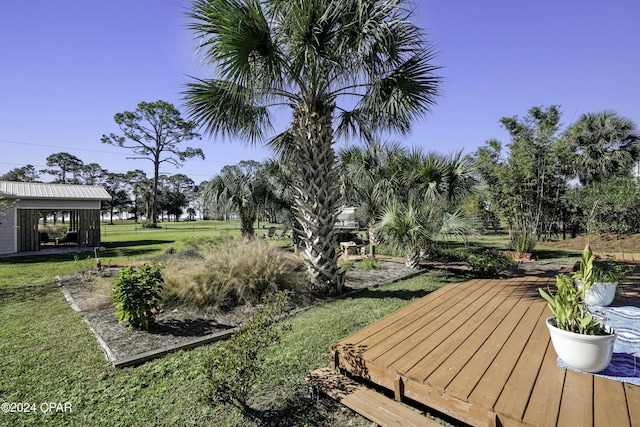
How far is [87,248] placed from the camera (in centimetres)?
1432

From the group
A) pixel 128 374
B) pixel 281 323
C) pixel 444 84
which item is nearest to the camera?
pixel 128 374

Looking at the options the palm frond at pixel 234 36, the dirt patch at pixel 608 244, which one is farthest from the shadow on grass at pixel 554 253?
the palm frond at pixel 234 36

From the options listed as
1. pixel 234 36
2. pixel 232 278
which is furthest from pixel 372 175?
pixel 234 36

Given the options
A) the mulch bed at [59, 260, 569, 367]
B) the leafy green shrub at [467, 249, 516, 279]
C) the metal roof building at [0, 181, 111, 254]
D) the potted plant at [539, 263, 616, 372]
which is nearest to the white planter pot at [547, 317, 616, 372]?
the potted plant at [539, 263, 616, 372]

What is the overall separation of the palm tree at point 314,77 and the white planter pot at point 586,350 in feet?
12.7

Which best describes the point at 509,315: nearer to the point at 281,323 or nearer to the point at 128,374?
the point at 281,323

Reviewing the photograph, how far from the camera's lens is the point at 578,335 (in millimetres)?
2076

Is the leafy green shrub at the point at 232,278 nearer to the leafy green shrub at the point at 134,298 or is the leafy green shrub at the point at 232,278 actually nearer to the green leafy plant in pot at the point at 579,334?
the leafy green shrub at the point at 134,298

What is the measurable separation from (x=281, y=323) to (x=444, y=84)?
5.28 m

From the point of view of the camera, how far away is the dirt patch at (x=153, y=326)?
11.6 feet

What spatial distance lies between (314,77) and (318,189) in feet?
6.68

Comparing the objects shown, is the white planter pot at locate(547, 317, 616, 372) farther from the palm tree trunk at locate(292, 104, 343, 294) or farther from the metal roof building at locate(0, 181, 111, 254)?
the metal roof building at locate(0, 181, 111, 254)

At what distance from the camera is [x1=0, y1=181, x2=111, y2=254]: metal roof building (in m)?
12.8

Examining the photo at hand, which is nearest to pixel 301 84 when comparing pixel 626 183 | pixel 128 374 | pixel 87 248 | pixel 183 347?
pixel 183 347
